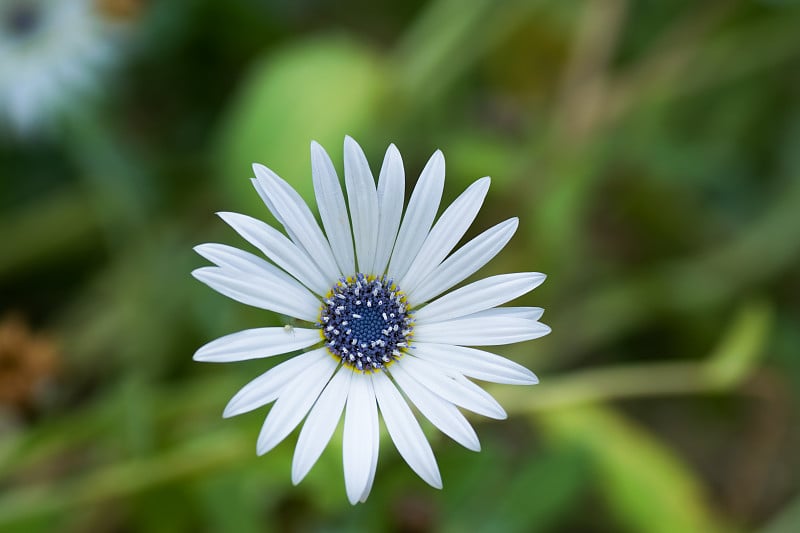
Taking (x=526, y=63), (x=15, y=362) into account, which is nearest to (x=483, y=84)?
(x=526, y=63)

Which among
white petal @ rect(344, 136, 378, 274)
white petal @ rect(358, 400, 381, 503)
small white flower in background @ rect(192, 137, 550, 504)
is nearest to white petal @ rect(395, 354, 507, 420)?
small white flower in background @ rect(192, 137, 550, 504)

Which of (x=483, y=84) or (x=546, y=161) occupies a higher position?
(x=483, y=84)

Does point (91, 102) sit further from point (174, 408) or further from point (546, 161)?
point (546, 161)

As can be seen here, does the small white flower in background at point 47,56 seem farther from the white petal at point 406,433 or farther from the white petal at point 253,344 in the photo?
the white petal at point 406,433

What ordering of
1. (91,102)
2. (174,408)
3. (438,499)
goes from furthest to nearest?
(91,102), (174,408), (438,499)

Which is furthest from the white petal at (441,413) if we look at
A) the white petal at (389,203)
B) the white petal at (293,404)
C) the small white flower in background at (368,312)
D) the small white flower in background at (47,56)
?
the small white flower in background at (47,56)

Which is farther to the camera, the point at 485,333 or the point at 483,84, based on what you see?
the point at 483,84

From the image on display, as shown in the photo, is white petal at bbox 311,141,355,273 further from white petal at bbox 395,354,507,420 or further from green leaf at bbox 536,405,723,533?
green leaf at bbox 536,405,723,533

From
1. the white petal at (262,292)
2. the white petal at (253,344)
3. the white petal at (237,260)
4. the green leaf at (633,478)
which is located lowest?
the green leaf at (633,478)
